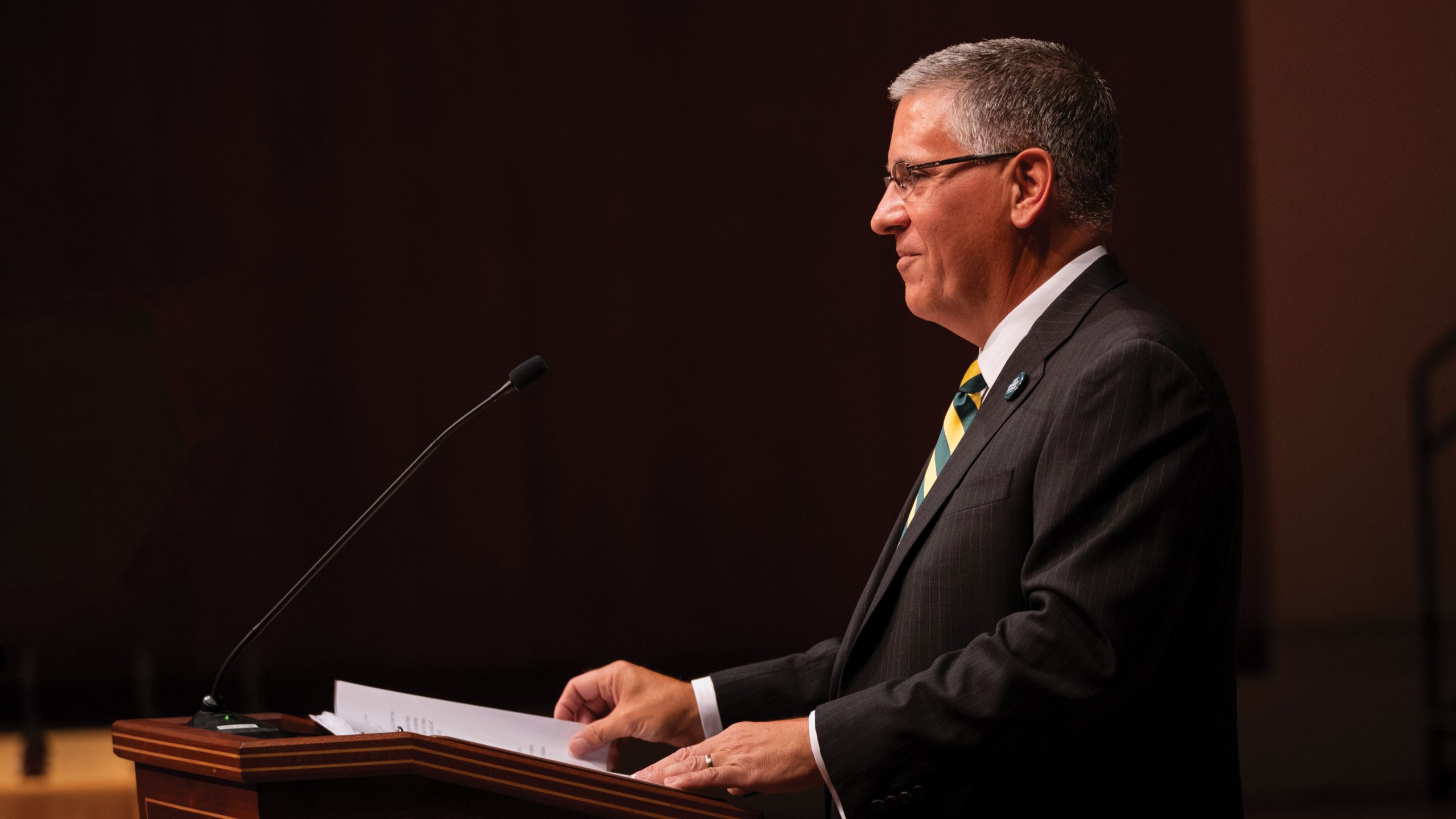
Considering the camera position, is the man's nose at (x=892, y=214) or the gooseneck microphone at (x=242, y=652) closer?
the gooseneck microphone at (x=242, y=652)

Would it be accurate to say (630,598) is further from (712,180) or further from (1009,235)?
(1009,235)

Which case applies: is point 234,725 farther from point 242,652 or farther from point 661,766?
point 661,766

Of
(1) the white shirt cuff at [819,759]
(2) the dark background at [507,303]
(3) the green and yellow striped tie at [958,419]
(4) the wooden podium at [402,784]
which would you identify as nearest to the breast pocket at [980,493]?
(3) the green and yellow striped tie at [958,419]

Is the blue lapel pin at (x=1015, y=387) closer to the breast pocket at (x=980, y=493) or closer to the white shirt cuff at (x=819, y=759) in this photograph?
the breast pocket at (x=980, y=493)

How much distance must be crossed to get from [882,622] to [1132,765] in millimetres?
270

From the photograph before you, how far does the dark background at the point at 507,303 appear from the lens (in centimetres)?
390

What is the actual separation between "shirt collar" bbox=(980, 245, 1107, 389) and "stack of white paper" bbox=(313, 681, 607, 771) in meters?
0.59

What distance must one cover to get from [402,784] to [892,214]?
792mm

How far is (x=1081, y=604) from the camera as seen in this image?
1069mm

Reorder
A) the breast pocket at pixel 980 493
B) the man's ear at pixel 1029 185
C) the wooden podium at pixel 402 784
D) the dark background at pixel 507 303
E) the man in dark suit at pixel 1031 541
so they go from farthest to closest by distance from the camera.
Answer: the dark background at pixel 507 303 < the man's ear at pixel 1029 185 < the breast pocket at pixel 980 493 < the man in dark suit at pixel 1031 541 < the wooden podium at pixel 402 784

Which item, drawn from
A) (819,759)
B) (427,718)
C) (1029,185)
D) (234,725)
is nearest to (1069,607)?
(819,759)

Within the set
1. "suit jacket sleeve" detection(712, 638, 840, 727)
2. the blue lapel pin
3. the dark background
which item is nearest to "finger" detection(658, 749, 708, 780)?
"suit jacket sleeve" detection(712, 638, 840, 727)

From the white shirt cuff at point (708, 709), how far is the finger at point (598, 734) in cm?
9

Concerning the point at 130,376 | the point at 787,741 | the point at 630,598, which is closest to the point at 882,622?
the point at 787,741
